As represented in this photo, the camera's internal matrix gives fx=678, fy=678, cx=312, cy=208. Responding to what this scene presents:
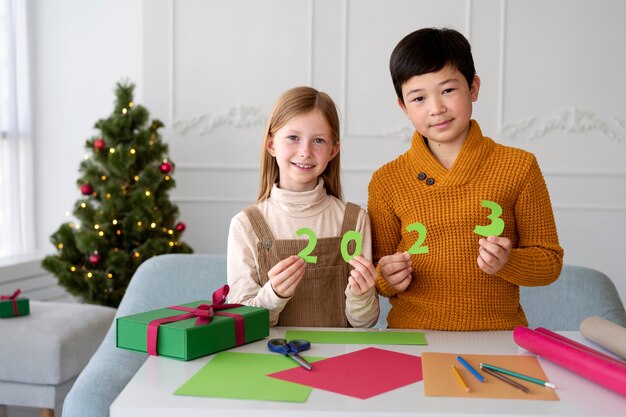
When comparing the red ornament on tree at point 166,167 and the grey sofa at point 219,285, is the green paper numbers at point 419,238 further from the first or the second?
the red ornament on tree at point 166,167

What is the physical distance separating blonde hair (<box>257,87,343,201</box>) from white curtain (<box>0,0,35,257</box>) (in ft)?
11.5

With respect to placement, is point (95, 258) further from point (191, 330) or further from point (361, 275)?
point (191, 330)

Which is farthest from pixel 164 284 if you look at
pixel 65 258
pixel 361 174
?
pixel 361 174

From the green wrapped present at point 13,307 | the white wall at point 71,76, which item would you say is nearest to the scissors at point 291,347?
the green wrapped present at point 13,307

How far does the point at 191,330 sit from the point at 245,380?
172mm

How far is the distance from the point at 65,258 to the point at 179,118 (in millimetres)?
1463

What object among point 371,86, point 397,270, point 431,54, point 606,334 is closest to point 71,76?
point 371,86

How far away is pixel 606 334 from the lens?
127 cm

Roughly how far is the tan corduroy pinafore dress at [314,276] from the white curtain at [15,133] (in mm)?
3639

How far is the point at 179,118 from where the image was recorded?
4.98 meters

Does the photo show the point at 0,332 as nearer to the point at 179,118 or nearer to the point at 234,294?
the point at 234,294

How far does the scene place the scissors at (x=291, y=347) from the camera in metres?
1.19

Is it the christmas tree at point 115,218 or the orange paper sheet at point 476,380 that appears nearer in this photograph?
the orange paper sheet at point 476,380

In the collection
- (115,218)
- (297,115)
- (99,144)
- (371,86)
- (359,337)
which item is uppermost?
(371,86)
